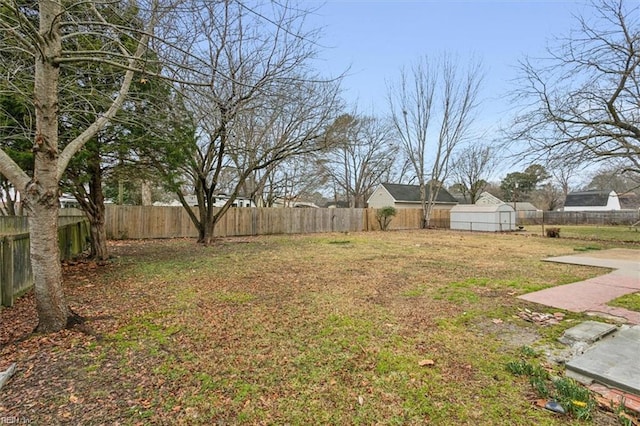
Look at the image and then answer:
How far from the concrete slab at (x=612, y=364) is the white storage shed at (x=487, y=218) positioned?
17926 mm

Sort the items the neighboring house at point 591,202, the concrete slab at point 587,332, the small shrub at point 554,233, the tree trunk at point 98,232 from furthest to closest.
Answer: the neighboring house at point 591,202 → the small shrub at point 554,233 → the tree trunk at point 98,232 → the concrete slab at point 587,332

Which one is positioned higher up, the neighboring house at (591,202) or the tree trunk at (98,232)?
the neighboring house at (591,202)

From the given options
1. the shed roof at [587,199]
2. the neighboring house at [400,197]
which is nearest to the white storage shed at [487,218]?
the neighboring house at [400,197]

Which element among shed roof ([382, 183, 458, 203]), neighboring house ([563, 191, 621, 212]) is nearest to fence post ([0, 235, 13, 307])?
shed roof ([382, 183, 458, 203])

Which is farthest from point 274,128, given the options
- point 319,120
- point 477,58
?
point 477,58

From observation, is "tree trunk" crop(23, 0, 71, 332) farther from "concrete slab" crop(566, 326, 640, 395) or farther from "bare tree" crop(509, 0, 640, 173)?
"bare tree" crop(509, 0, 640, 173)

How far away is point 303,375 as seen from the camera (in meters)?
2.36

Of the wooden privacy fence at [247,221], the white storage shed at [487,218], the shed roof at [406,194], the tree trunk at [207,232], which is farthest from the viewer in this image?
the shed roof at [406,194]

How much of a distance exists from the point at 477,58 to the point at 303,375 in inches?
803

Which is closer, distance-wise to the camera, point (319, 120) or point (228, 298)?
point (228, 298)

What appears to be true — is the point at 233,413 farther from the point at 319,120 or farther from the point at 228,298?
the point at 319,120

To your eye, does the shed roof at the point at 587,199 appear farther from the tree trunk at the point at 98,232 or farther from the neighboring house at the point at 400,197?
the tree trunk at the point at 98,232

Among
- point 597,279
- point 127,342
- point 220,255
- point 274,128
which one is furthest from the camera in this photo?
point 274,128

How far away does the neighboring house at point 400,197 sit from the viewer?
27203 millimetres
